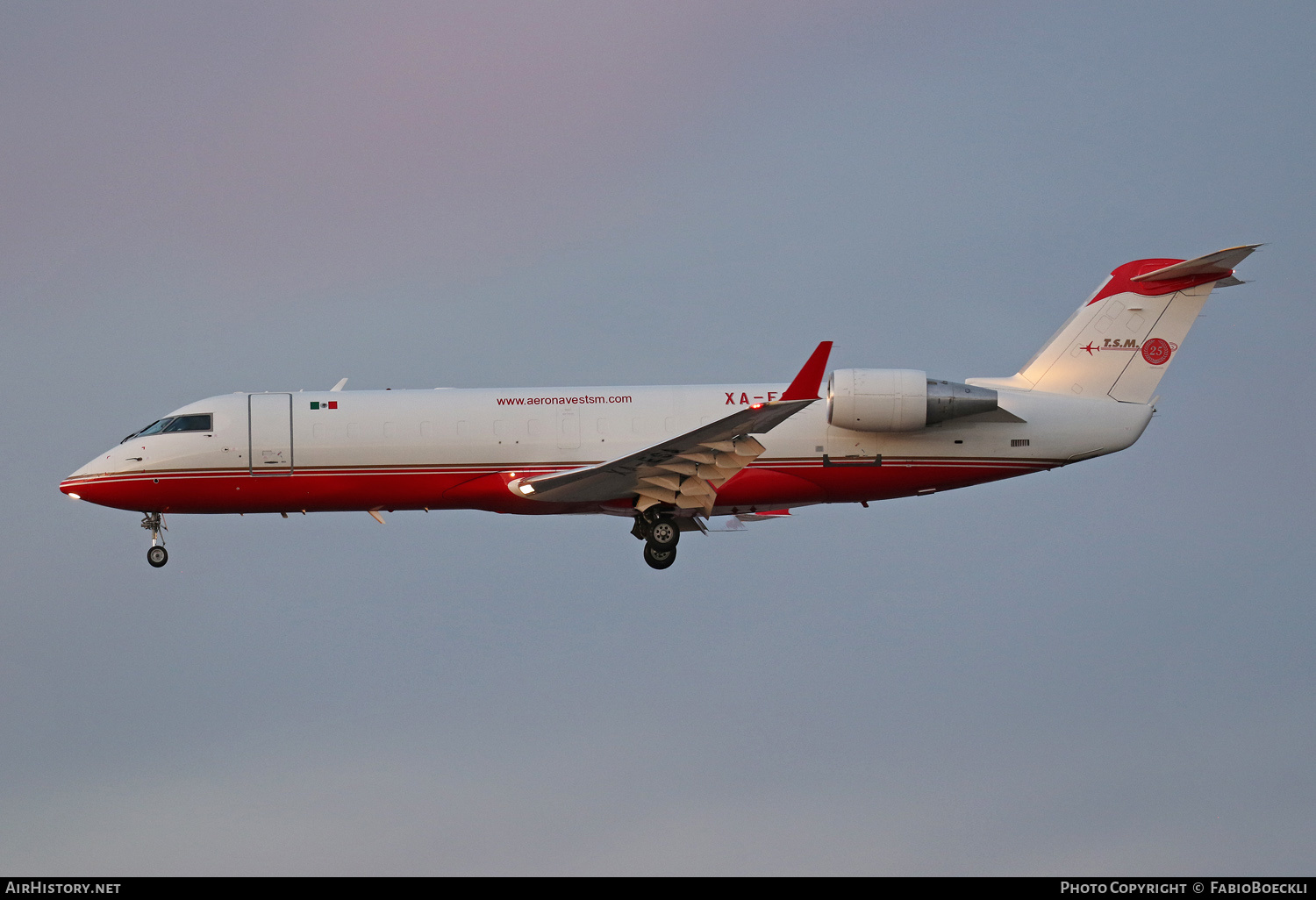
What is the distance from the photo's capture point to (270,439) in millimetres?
26328

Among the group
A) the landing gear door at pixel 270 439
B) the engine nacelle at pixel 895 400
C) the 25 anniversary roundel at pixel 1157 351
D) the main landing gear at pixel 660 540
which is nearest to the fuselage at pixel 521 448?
the landing gear door at pixel 270 439

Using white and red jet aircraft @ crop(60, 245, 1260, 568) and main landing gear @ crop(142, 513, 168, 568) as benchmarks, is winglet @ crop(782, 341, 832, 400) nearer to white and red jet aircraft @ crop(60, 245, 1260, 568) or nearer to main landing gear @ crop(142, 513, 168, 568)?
white and red jet aircraft @ crop(60, 245, 1260, 568)

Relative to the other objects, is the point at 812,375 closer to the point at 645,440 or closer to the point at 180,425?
the point at 645,440

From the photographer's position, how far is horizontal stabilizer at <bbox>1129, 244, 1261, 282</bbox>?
85.1ft

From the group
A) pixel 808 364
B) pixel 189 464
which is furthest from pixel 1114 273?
pixel 189 464

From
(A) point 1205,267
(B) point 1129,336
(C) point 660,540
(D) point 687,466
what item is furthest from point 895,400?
(A) point 1205,267

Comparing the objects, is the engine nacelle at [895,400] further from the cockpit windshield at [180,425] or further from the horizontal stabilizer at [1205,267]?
the cockpit windshield at [180,425]

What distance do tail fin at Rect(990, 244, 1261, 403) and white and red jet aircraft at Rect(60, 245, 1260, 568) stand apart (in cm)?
4

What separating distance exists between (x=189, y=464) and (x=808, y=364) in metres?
13.6

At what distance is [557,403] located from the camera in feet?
85.8

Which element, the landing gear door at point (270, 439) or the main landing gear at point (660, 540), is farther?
the landing gear door at point (270, 439)

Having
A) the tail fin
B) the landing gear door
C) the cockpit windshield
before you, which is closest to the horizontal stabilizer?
the tail fin

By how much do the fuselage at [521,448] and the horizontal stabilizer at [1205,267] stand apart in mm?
2874

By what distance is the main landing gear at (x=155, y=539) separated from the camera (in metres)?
27.1
